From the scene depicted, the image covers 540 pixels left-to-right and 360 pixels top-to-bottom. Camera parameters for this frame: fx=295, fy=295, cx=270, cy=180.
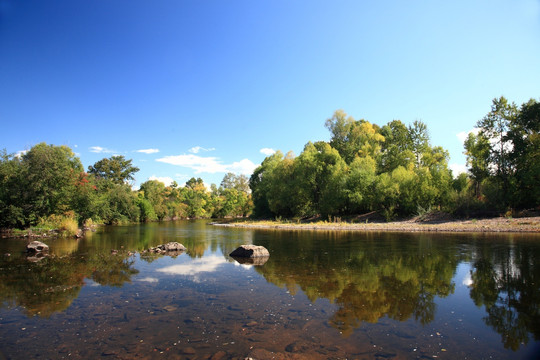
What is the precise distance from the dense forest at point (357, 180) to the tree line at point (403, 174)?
121mm

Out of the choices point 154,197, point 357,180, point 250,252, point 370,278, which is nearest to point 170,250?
point 250,252

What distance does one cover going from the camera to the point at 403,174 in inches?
1873

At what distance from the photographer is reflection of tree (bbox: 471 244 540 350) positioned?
7.58 meters

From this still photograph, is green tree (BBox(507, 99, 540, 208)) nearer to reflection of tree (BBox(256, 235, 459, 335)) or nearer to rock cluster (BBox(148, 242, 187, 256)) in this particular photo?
reflection of tree (BBox(256, 235, 459, 335))

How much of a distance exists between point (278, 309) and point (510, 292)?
8.35 metres

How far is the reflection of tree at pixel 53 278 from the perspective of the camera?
1010 centimetres

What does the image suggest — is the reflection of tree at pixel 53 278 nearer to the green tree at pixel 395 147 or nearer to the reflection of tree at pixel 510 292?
the reflection of tree at pixel 510 292

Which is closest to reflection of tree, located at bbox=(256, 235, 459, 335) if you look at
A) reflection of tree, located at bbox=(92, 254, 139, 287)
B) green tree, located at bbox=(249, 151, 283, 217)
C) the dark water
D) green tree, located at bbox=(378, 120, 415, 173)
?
the dark water

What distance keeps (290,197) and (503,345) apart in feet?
175

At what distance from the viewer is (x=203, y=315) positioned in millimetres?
8820

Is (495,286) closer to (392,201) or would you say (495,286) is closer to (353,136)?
(392,201)

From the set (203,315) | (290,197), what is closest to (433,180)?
(290,197)

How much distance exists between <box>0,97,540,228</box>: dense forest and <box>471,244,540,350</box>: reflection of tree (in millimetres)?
27970

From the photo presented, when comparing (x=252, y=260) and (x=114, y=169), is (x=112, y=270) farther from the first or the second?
(x=114, y=169)
